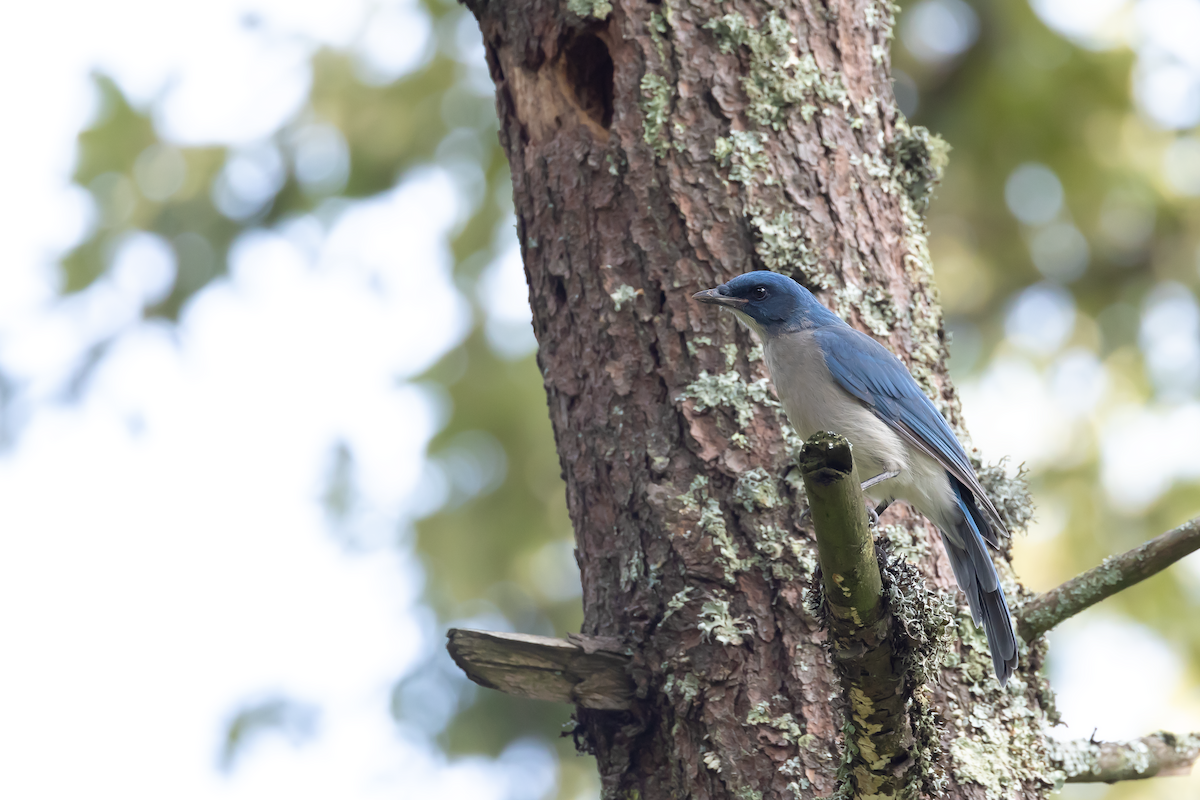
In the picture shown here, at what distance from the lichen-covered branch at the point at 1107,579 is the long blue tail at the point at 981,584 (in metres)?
0.07

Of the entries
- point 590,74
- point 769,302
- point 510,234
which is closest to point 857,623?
point 769,302

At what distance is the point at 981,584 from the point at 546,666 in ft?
4.22

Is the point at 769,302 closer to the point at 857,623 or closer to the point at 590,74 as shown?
the point at 590,74

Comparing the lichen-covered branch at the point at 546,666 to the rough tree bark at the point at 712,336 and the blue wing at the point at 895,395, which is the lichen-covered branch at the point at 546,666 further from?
the blue wing at the point at 895,395

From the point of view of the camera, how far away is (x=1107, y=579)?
265cm

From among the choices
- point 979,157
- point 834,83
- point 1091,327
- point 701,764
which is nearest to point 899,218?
point 834,83

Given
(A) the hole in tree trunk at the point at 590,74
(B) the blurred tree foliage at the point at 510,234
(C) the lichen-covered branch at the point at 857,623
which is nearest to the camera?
(C) the lichen-covered branch at the point at 857,623

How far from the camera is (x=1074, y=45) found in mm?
5645

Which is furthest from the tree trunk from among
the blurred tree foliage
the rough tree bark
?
the blurred tree foliage

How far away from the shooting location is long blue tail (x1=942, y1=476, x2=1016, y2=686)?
2830 millimetres

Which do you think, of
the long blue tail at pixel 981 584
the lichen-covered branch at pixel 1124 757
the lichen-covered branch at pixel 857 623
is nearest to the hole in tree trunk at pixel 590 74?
the long blue tail at pixel 981 584

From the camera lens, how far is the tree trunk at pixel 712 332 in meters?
2.75

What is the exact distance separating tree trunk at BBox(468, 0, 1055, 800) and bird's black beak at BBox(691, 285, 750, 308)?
48mm

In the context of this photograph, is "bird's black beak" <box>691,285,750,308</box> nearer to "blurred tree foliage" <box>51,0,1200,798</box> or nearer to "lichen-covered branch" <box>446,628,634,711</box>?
"lichen-covered branch" <box>446,628,634,711</box>
